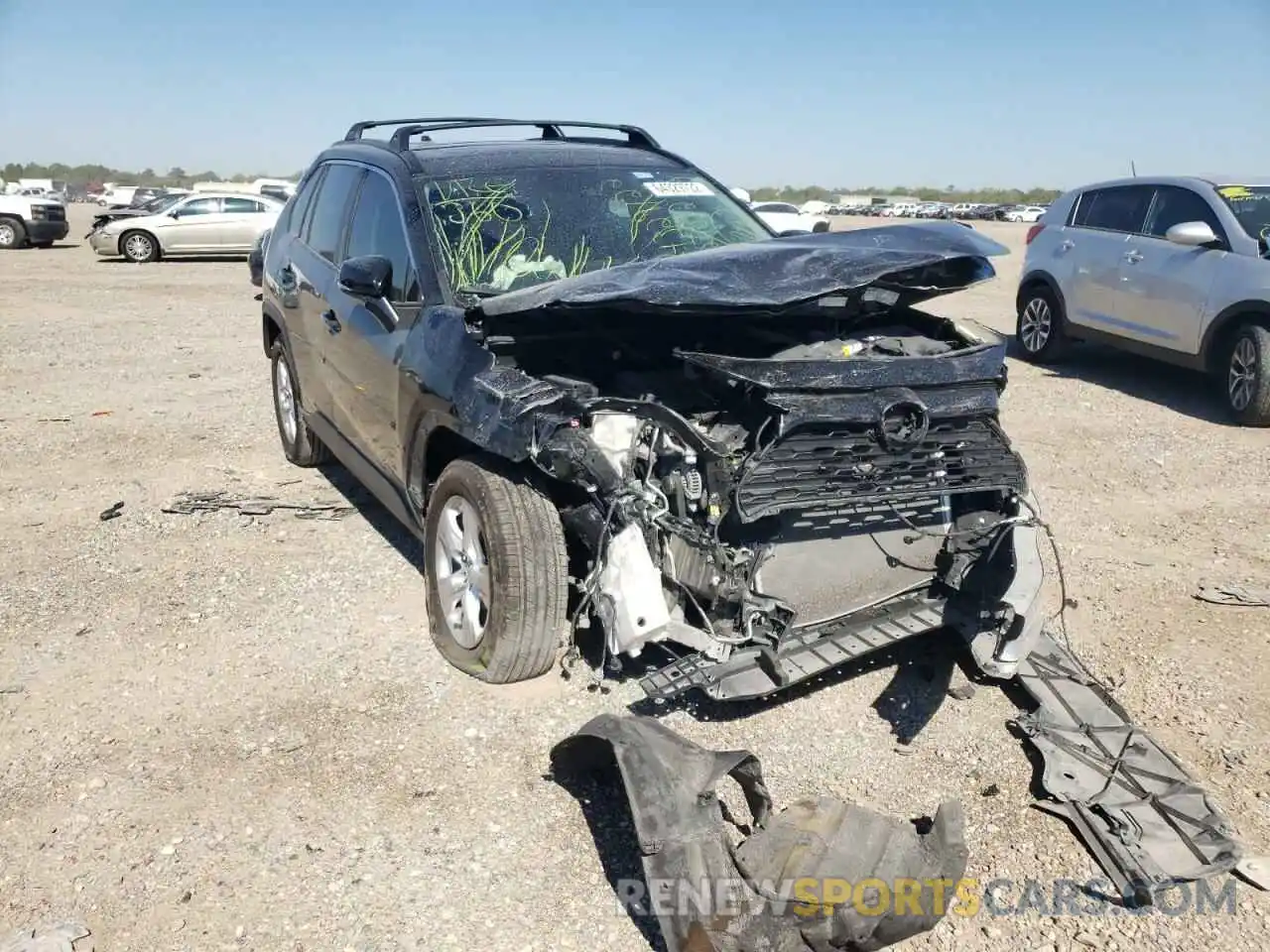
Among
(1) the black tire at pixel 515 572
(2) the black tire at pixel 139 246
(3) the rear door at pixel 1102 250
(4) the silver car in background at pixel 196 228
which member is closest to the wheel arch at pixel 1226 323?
(3) the rear door at pixel 1102 250

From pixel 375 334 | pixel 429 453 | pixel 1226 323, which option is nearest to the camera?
pixel 429 453

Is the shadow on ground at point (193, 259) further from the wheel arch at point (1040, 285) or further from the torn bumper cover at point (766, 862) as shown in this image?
the torn bumper cover at point (766, 862)

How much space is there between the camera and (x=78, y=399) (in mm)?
8422

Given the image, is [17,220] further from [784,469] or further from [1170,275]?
[784,469]

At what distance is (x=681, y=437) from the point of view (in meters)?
3.28

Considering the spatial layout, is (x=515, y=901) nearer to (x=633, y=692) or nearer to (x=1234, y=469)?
(x=633, y=692)

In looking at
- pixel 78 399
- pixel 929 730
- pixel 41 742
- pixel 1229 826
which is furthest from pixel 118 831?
pixel 78 399

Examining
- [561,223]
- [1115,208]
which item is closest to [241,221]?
[1115,208]

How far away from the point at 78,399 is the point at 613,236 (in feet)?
19.6

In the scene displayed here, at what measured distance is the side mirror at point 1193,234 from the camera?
314 inches

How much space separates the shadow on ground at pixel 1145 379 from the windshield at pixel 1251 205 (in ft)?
4.53

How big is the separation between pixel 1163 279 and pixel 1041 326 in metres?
1.56

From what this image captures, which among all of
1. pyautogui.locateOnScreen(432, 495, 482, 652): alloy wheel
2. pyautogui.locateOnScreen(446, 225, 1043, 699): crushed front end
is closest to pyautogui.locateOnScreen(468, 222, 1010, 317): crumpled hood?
pyautogui.locateOnScreen(446, 225, 1043, 699): crushed front end

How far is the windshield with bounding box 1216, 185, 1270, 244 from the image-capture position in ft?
26.0
